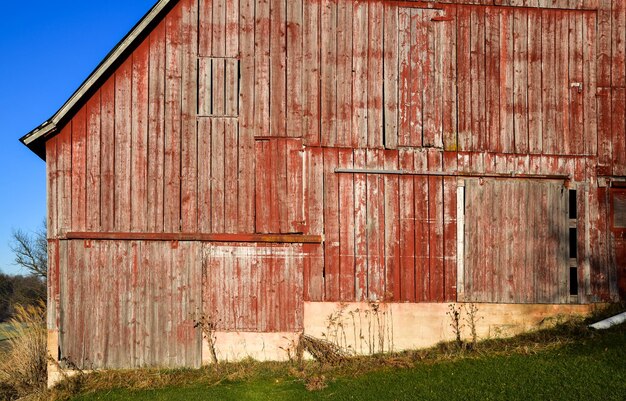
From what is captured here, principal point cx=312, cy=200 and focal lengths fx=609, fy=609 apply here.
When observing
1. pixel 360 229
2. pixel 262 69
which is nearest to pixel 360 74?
pixel 262 69

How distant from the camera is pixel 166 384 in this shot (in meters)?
11.3

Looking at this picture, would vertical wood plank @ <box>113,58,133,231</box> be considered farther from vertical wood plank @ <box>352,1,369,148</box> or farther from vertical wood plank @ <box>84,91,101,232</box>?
vertical wood plank @ <box>352,1,369,148</box>

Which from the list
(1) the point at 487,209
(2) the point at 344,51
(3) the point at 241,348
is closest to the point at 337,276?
(3) the point at 241,348

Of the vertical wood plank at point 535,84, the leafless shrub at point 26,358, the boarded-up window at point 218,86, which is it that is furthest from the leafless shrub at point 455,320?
→ the leafless shrub at point 26,358

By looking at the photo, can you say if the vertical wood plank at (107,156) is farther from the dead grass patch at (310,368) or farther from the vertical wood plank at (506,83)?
the vertical wood plank at (506,83)

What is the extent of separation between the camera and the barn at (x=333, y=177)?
12219 mm

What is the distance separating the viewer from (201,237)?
1227 centimetres

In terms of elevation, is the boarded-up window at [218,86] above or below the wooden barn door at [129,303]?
above

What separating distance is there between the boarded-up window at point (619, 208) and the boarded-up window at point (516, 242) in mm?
1132

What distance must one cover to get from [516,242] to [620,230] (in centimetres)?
235

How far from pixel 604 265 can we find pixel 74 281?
36.2 ft

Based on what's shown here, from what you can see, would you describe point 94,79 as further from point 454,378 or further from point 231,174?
point 454,378

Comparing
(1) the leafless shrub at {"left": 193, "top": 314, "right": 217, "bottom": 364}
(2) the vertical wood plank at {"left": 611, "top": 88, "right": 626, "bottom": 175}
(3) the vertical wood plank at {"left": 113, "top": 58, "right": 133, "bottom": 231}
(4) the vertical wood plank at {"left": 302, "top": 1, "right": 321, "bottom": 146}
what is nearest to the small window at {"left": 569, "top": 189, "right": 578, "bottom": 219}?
(2) the vertical wood plank at {"left": 611, "top": 88, "right": 626, "bottom": 175}

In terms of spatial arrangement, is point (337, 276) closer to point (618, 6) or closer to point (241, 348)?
point (241, 348)
